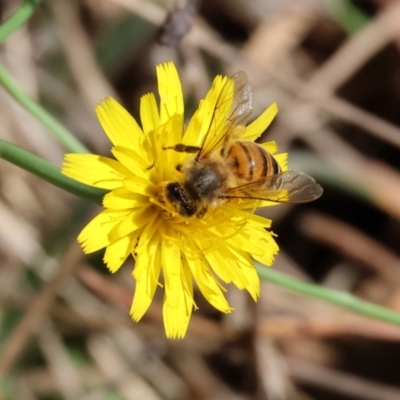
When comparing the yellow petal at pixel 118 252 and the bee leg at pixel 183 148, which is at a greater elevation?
the bee leg at pixel 183 148

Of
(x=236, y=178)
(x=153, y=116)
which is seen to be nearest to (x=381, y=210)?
(x=236, y=178)

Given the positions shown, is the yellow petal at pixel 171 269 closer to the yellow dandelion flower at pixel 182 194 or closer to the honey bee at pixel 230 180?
the yellow dandelion flower at pixel 182 194

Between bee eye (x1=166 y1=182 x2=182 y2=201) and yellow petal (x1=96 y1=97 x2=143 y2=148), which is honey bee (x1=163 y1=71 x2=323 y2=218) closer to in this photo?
bee eye (x1=166 y1=182 x2=182 y2=201)

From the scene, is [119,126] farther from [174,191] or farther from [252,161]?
[252,161]

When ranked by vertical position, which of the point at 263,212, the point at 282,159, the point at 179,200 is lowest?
the point at 263,212

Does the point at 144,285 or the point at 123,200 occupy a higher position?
the point at 123,200

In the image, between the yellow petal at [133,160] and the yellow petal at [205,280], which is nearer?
the yellow petal at [133,160]

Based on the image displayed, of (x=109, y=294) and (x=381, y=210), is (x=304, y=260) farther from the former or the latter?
(x=109, y=294)

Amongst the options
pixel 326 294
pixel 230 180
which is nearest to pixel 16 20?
pixel 230 180

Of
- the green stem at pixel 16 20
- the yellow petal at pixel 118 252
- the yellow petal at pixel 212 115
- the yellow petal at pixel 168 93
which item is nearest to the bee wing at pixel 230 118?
the yellow petal at pixel 212 115
